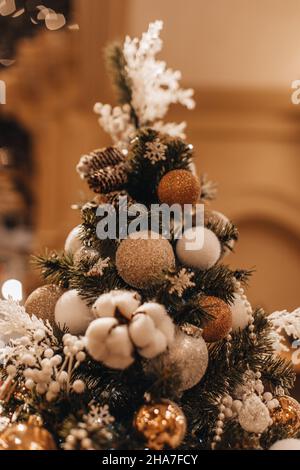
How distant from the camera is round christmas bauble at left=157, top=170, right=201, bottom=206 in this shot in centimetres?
63

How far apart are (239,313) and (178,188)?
0.55ft

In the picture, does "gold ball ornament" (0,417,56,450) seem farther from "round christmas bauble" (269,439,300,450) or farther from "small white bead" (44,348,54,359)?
"round christmas bauble" (269,439,300,450)

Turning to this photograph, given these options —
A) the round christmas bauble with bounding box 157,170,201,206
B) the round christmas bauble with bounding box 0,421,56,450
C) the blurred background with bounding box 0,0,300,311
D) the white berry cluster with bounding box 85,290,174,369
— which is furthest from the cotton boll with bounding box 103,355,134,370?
the blurred background with bounding box 0,0,300,311

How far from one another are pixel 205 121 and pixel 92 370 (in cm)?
150

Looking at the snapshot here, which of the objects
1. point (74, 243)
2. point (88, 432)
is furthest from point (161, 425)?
point (74, 243)

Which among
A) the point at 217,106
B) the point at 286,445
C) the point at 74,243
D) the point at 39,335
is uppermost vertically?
the point at 217,106

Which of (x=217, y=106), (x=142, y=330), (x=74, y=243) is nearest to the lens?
(x=142, y=330)

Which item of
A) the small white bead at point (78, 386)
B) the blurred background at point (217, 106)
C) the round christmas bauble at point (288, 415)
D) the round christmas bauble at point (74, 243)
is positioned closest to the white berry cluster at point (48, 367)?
the small white bead at point (78, 386)

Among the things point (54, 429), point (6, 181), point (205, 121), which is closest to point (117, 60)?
point (54, 429)

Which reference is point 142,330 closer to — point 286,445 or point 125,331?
point 125,331

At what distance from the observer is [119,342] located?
0.48 meters

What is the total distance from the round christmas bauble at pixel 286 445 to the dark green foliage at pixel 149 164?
0.31 metres

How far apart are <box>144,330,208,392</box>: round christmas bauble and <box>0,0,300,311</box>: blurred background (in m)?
1.38

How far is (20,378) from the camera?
2.04 ft
